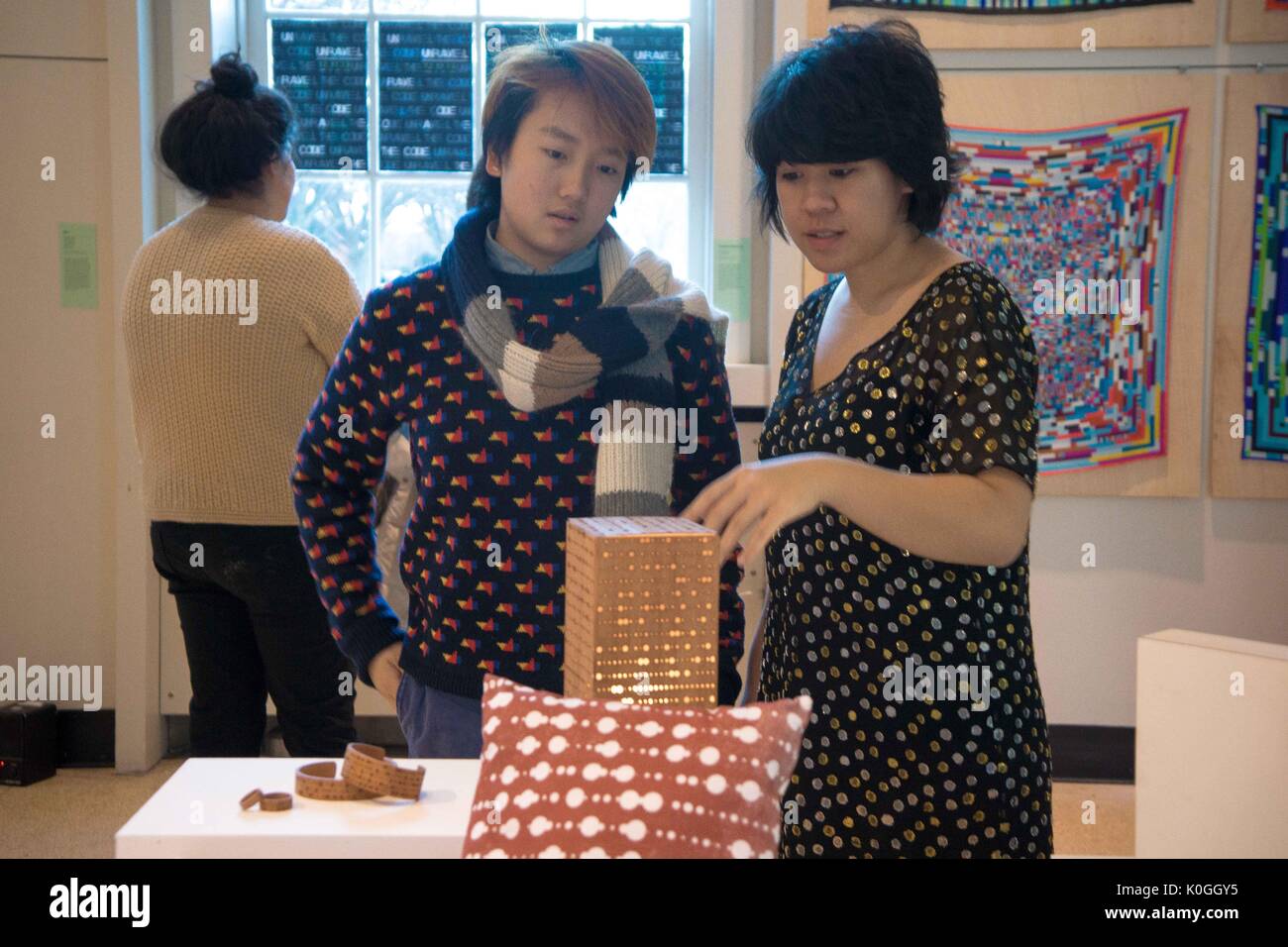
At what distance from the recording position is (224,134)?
2270mm

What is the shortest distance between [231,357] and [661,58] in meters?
1.96

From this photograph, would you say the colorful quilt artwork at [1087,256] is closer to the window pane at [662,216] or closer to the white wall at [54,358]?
the window pane at [662,216]

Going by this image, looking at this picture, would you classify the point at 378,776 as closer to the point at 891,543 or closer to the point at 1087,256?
the point at 891,543

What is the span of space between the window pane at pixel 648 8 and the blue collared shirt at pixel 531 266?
7.96ft

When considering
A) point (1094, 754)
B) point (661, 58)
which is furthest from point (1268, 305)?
point (661, 58)

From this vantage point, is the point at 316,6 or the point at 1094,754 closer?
the point at 1094,754

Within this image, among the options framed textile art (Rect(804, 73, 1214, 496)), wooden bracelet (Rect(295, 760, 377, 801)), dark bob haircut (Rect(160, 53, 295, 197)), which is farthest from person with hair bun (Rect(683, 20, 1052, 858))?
framed textile art (Rect(804, 73, 1214, 496))

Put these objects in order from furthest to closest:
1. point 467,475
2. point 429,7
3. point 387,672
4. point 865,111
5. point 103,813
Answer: point 429,7, point 103,813, point 387,672, point 467,475, point 865,111

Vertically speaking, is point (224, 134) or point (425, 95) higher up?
point (425, 95)

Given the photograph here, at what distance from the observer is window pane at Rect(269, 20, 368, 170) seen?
369cm

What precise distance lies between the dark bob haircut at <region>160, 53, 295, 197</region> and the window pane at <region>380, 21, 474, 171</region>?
4.59ft

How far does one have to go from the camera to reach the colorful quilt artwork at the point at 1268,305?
11.1ft

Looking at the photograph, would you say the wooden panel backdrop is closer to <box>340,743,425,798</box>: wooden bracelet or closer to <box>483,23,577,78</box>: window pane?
<box>483,23,577,78</box>: window pane
